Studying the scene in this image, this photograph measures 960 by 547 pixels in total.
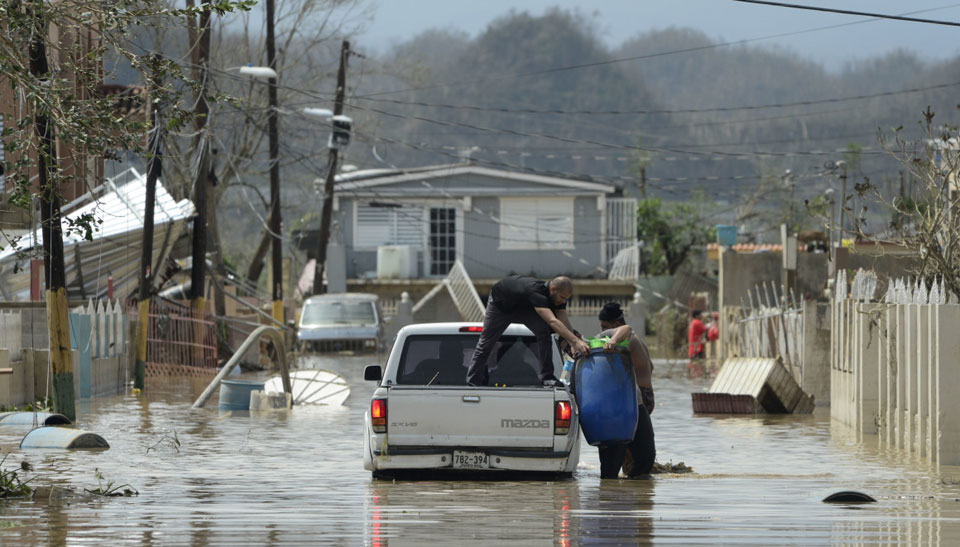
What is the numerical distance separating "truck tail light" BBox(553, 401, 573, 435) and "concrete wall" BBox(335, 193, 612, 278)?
47921mm

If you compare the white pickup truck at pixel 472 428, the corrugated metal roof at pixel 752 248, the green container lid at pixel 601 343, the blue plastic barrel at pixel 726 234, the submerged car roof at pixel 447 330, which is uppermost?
the blue plastic barrel at pixel 726 234

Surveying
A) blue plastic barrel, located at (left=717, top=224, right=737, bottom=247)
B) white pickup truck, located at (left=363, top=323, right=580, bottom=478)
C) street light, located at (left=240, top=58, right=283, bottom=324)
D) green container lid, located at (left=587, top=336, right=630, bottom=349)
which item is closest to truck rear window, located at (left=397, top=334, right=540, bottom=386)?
green container lid, located at (left=587, top=336, right=630, bottom=349)

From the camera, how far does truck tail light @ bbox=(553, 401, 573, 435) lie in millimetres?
13844

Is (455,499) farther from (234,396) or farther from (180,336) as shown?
(180,336)

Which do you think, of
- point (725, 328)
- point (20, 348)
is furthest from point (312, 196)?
point (20, 348)

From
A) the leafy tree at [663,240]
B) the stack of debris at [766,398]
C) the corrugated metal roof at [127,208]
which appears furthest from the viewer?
the leafy tree at [663,240]

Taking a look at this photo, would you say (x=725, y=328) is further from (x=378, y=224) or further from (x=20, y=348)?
(x=20, y=348)

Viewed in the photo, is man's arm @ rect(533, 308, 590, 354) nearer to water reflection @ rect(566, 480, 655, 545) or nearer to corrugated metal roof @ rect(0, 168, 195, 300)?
water reflection @ rect(566, 480, 655, 545)

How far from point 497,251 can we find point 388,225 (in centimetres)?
446

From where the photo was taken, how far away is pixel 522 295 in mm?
14422

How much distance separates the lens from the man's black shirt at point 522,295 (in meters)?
14.4

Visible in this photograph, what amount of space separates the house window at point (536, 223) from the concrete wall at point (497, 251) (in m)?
0.22

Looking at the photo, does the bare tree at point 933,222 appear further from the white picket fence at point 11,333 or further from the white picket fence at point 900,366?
the white picket fence at point 11,333

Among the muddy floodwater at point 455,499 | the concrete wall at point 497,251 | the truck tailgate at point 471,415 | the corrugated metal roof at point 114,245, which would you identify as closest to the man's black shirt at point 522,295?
the truck tailgate at point 471,415
